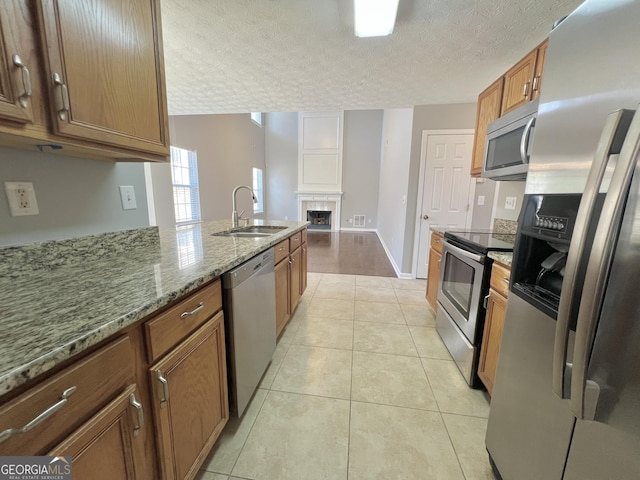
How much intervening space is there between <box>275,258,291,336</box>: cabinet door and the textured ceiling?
5.75 ft

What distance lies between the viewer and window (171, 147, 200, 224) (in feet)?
14.3

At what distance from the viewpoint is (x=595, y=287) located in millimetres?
580

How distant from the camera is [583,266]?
64 cm

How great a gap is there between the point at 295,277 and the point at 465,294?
1.42 metres

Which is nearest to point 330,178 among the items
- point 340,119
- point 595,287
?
point 340,119

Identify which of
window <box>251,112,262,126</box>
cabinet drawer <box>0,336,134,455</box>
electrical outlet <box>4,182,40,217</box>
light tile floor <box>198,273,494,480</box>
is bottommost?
light tile floor <box>198,273,494,480</box>

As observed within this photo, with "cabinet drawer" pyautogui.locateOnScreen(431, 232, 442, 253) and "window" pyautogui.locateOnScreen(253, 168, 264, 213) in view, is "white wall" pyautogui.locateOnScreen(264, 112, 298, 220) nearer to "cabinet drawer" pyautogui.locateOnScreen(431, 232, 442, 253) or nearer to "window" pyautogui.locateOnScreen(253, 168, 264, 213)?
"window" pyautogui.locateOnScreen(253, 168, 264, 213)

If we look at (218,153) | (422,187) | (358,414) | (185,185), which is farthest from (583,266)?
(218,153)

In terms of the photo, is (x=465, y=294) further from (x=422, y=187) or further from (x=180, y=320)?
(x=422, y=187)

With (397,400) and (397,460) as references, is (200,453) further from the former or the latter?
(397,400)

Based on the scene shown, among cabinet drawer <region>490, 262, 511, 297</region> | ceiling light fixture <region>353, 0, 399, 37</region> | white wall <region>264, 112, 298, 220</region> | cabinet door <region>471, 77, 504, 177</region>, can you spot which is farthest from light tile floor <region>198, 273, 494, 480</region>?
white wall <region>264, 112, 298, 220</region>

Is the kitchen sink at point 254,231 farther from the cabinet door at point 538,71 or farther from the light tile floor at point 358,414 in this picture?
the cabinet door at point 538,71

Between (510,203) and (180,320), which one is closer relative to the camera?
(180,320)

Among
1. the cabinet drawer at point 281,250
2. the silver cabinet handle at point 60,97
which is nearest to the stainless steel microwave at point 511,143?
the cabinet drawer at point 281,250
